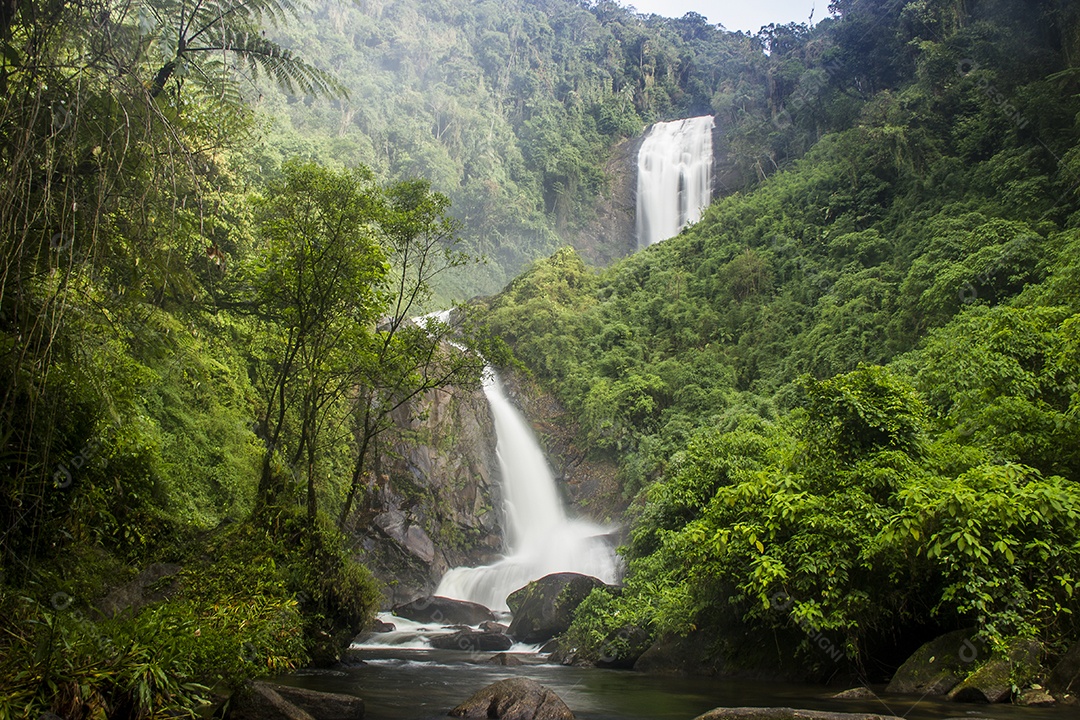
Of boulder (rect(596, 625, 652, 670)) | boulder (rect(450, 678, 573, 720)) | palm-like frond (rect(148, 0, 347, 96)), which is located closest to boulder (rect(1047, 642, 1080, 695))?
boulder (rect(450, 678, 573, 720))

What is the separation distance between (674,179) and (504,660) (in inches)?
1533

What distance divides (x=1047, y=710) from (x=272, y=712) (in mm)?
7849

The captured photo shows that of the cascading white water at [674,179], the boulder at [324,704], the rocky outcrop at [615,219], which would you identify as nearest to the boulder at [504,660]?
the boulder at [324,704]

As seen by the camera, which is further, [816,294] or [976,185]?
→ [816,294]

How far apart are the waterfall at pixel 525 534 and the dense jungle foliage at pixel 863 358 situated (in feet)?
8.15

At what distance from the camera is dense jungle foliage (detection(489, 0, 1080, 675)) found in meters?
9.02

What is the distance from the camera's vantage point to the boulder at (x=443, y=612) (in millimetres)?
20062

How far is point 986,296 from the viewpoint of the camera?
1808 cm

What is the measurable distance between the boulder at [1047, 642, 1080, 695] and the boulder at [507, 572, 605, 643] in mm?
9757

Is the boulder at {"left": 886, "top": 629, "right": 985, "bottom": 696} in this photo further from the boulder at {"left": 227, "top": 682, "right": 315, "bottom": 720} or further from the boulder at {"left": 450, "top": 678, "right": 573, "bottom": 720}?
the boulder at {"left": 227, "top": 682, "right": 315, "bottom": 720}

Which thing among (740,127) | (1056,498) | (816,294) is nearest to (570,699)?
(1056,498)

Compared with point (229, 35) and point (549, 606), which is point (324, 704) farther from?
point (549, 606)

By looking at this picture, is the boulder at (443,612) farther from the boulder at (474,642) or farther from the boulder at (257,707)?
the boulder at (257,707)

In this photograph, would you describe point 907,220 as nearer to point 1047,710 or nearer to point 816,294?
point 816,294
